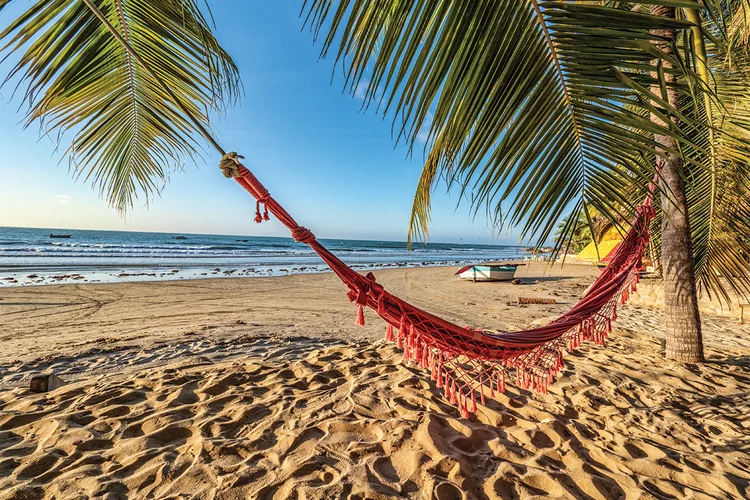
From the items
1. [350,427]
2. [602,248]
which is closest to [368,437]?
[350,427]

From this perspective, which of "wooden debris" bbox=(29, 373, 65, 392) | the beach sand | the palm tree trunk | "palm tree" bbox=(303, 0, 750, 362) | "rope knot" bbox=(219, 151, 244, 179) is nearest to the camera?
"palm tree" bbox=(303, 0, 750, 362)

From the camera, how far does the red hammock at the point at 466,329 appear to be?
4.80ft

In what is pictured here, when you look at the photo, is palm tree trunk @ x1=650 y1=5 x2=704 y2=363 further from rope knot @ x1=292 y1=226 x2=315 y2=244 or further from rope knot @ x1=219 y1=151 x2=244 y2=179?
rope knot @ x1=219 y1=151 x2=244 y2=179

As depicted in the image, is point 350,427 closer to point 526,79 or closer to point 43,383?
point 526,79

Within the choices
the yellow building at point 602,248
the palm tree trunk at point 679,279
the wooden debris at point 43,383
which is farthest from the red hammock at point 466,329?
the yellow building at point 602,248

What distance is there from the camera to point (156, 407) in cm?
194

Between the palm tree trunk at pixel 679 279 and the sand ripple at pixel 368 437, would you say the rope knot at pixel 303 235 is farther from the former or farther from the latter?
the palm tree trunk at pixel 679 279

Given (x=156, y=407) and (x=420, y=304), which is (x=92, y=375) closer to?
(x=156, y=407)

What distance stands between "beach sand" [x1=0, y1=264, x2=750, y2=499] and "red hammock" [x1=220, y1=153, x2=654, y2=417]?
0.88ft

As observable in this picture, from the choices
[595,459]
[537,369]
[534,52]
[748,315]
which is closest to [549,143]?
[534,52]

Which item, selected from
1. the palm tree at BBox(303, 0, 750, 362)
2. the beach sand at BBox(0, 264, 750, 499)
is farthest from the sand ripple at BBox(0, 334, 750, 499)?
the palm tree at BBox(303, 0, 750, 362)

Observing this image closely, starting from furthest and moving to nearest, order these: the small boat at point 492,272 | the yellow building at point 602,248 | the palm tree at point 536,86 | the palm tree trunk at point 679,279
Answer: the yellow building at point 602,248 → the small boat at point 492,272 → the palm tree trunk at point 679,279 → the palm tree at point 536,86

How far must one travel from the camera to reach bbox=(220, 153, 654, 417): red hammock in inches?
57.6

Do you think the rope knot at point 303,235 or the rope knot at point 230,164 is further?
Result: the rope knot at point 303,235
